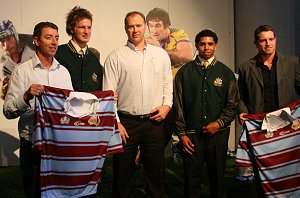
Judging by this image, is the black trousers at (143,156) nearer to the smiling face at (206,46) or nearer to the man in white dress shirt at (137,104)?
the man in white dress shirt at (137,104)

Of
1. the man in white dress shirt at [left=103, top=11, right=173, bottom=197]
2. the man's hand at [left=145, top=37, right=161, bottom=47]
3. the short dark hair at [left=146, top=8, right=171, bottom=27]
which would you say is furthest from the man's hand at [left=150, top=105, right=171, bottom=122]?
the short dark hair at [left=146, top=8, right=171, bottom=27]

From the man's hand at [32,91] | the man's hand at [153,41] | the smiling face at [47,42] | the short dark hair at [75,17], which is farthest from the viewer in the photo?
the man's hand at [153,41]

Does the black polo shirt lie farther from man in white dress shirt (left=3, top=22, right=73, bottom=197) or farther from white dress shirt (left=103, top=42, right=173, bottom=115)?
man in white dress shirt (left=3, top=22, right=73, bottom=197)

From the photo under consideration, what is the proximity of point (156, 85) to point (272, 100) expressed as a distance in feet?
3.15

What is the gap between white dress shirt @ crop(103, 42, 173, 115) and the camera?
311cm

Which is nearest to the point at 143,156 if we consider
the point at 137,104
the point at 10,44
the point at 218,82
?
the point at 137,104

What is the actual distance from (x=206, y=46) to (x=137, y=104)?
0.75 metres

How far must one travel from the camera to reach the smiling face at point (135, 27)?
3074 millimetres

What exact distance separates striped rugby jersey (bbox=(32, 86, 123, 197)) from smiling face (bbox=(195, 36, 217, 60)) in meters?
0.86

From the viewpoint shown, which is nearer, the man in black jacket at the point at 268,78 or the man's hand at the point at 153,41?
the man in black jacket at the point at 268,78

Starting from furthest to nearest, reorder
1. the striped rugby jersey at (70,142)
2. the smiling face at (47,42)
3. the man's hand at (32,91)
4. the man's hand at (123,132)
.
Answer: the man's hand at (123,132)
the smiling face at (47,42)
the striped rugby jersey at (70,142)
the man's hand at (32,91)

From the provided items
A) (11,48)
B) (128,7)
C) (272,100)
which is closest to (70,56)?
(272,100)

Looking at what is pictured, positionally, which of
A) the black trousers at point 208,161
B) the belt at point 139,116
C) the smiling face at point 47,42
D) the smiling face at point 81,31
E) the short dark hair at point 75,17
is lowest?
the black trousers at point 208,161

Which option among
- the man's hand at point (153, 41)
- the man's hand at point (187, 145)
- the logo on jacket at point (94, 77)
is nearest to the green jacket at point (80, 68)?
the logo on jacket at point (94, 77)
